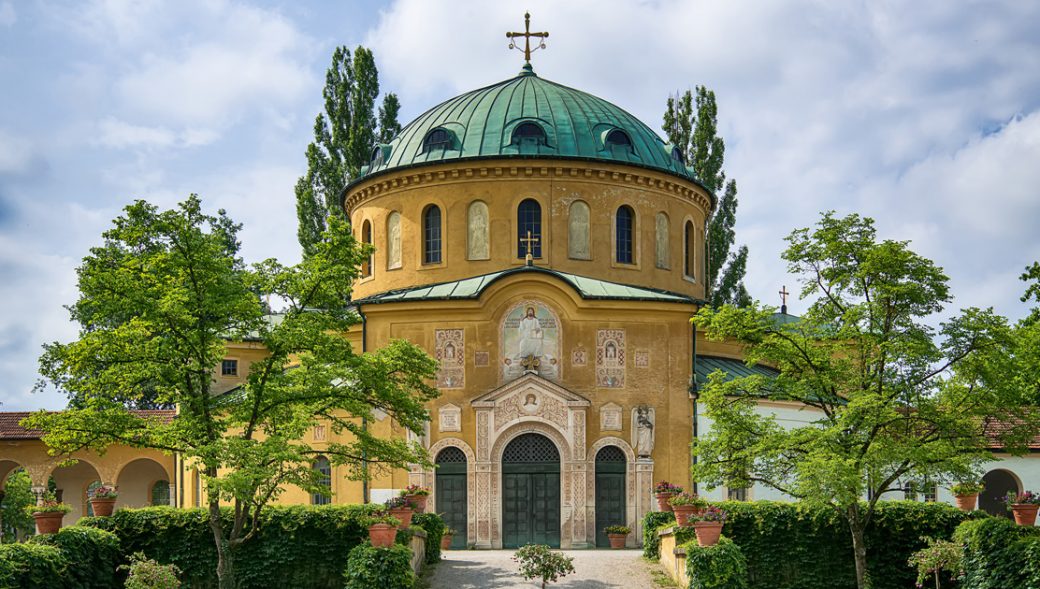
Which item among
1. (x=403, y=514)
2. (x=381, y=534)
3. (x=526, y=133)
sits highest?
(x=526, y=133)

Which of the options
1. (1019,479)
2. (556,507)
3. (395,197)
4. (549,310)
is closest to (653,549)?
(556,507)

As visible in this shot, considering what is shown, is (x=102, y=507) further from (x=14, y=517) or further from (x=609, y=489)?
(x=14, y=517)

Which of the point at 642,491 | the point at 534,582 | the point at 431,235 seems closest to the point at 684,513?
the point at 534,582

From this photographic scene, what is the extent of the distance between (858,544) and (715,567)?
3.30 meters

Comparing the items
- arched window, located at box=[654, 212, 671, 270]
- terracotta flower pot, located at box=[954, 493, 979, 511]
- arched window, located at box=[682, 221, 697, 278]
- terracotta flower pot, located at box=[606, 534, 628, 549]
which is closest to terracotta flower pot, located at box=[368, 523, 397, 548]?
terracotta flower pot, located at box=[606, 534, 628, 549]

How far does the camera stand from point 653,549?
2827cm

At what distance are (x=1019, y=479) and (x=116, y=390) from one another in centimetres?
3187

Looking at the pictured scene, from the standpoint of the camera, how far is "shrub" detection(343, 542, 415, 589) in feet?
78.4

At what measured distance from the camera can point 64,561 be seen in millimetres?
23094

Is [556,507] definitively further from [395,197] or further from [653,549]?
[395,197]

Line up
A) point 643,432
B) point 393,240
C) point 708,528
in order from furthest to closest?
point 393,240 < point 643,432 < point 708,528

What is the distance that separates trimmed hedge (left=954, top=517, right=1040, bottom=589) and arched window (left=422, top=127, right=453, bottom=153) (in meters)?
20.3

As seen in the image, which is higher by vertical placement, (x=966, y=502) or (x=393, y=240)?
(x=393, y=240)

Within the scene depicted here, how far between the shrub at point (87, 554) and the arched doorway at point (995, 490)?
33.0m
